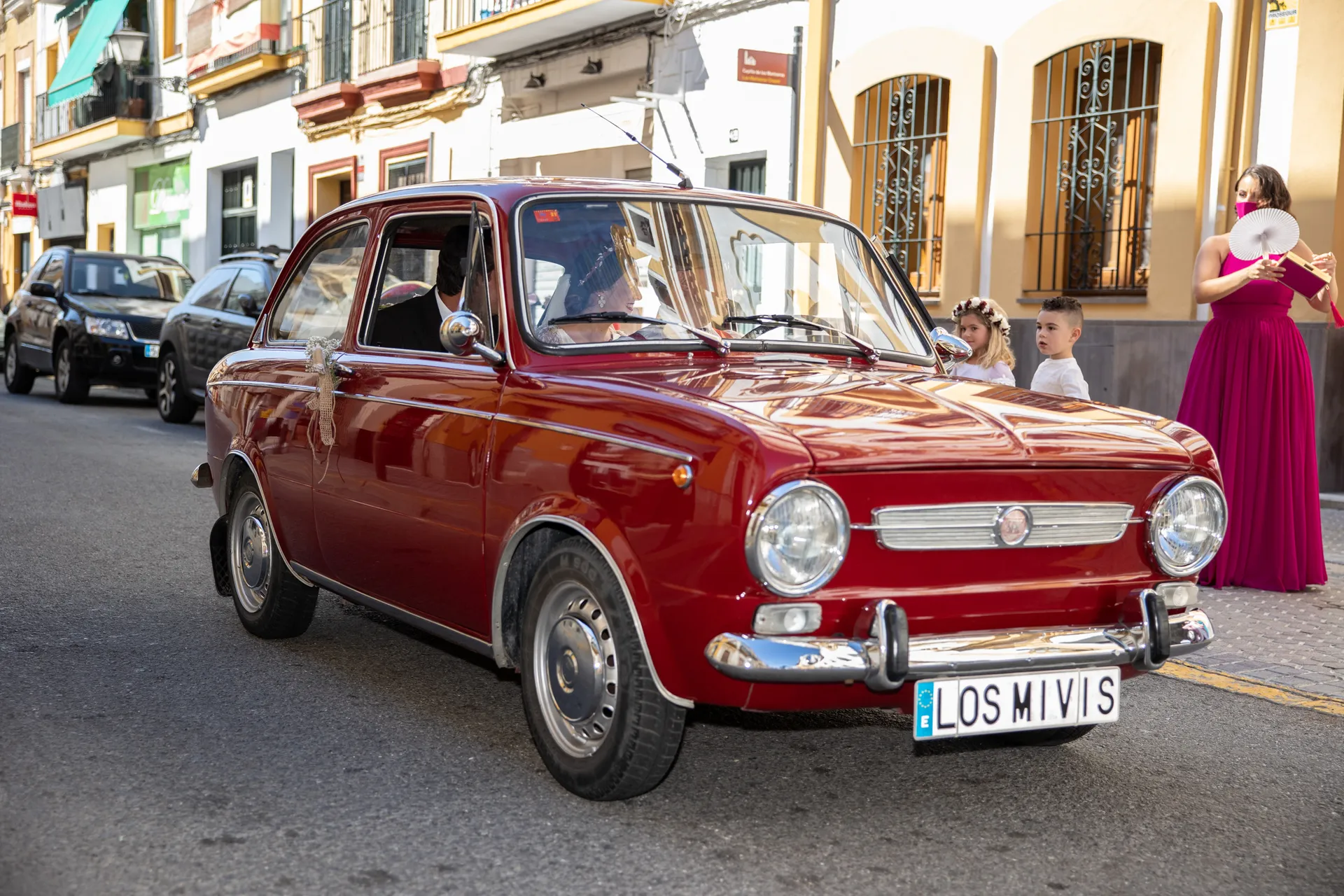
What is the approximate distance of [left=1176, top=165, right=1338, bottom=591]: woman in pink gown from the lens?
7582 millimetres

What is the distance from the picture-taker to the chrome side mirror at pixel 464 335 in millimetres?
4469

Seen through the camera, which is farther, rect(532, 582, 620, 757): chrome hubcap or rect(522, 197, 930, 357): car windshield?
rect(522, 197, 930, 357): car windshield

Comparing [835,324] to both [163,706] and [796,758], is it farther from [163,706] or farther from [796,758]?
[163,706]

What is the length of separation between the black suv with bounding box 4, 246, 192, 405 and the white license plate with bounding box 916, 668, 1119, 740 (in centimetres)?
1409

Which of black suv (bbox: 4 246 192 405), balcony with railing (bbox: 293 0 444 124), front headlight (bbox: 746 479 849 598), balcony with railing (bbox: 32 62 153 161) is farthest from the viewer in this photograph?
balcony with railing (bbox: 32 62 153 161)

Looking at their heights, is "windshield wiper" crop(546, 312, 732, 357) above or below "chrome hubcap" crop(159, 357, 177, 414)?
above

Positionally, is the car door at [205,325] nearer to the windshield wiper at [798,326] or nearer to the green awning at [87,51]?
the windshield wiper at [798,326]

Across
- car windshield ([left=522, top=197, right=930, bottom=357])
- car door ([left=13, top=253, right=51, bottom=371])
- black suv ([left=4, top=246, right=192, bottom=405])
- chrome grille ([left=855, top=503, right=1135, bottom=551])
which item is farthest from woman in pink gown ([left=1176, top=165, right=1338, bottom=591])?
car door ([left=13, top=253, right=51, bottom=371])

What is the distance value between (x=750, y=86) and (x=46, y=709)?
12863 mm

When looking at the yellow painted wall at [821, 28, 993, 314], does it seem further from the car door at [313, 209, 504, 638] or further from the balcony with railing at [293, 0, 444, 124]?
the car door at [313, 209, 504, 638]

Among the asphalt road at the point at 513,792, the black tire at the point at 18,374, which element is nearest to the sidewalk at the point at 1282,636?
the asphalt road at the point at 513,792

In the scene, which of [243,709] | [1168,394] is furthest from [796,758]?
[1168,394]

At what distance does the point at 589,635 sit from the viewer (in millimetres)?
3969

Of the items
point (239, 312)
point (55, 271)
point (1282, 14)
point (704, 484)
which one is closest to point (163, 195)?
point (55, 271)
